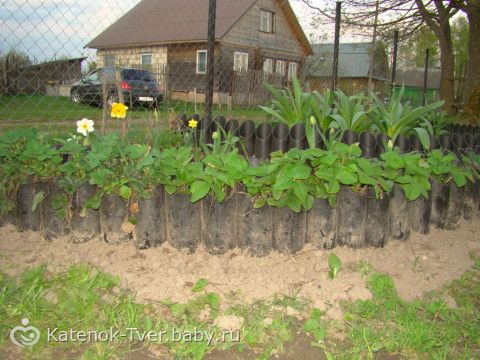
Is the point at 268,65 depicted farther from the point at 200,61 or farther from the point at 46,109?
the point at 46,109

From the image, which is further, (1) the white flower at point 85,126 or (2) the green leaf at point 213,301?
(1) the white flower at point 85,126

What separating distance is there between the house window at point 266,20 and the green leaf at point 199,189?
22.7 m

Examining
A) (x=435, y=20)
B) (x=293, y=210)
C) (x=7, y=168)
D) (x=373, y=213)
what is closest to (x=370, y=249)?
(x=373, y=213)

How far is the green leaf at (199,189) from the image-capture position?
2027 mm

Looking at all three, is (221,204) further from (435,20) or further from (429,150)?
(435,20)

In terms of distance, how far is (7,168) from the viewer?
230 cm

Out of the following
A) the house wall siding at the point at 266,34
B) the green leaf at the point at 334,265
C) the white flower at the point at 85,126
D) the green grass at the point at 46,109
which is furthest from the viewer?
the house wall siding at the point at 266,34

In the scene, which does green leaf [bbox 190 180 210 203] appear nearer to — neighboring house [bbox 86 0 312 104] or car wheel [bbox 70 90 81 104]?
car wheel [bbox 70 90 81 104]

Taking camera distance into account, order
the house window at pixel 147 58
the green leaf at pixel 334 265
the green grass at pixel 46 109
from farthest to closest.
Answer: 1. the house window at pixel 147 58
2. the green grass at pixel 46 109
3. the green leaf at pixel 334 265

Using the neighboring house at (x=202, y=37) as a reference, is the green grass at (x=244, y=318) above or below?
below

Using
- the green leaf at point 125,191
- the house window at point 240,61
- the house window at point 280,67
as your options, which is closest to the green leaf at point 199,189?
the green leaf at point 125,191

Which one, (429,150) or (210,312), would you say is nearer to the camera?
(210,312)

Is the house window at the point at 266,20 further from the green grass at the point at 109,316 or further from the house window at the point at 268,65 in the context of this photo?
the green grass at the point at 109,316

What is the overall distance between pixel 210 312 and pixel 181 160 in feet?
2.53
